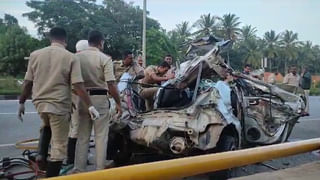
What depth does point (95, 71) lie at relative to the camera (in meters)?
5.05

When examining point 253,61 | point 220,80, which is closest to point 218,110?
point 220,80

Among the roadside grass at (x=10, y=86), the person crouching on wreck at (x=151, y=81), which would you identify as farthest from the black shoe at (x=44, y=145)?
the roadside grass at (x=10, y=86)

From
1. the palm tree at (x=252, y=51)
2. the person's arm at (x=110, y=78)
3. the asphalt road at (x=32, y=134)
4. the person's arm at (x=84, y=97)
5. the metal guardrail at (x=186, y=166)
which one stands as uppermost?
the palm tree at (x=252, y=51)

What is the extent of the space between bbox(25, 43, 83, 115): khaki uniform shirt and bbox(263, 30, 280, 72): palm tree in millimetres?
76248

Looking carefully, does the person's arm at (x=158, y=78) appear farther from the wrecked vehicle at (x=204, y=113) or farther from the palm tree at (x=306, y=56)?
the palm tree at (x=306, y=56)

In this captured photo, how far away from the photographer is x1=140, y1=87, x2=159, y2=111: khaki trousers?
6.40 metres

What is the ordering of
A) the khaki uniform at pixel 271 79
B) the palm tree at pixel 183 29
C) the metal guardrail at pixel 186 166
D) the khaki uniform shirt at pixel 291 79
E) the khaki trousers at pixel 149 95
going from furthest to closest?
the palm tree at pixel 183 29
the khaki uniform shirt at pixel 291 79
the khaki uniform at pixel 271 79
the khaki trousers at pixel 149 95
the metal guardrail at pixel 186 166

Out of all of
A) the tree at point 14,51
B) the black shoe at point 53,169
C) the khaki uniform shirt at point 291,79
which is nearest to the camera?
the black shoe at point 53,169

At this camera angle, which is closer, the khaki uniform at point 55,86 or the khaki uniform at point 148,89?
the khaki uniform at point 55,86

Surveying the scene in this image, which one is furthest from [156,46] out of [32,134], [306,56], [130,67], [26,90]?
[306,56]

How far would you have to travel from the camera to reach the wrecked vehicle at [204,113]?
213 inches

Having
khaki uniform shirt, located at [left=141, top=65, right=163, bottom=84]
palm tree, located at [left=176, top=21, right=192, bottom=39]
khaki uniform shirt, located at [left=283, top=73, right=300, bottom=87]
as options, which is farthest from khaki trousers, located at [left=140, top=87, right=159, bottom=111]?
palm tree, located at [left=176, top=21, right=192, bottom=39]

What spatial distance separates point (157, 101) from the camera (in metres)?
6.19

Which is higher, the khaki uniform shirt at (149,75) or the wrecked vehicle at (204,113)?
the khaki uniform shirt at (149,75)
